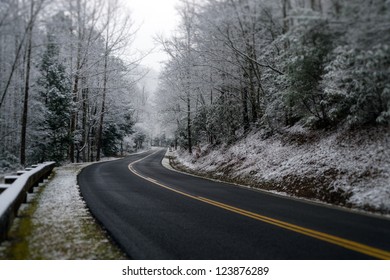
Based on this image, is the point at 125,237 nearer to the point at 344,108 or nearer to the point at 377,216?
the point at 377,216

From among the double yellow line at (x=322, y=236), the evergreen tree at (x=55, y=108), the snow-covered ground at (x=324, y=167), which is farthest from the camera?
the evergreen tree at (x=55, y=108)

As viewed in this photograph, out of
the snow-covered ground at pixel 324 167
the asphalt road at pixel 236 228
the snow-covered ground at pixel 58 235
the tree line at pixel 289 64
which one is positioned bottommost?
the snow-covered ground at pixel 58 235

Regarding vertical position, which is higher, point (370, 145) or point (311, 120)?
point (311, 120)

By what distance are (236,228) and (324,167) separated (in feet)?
20.7

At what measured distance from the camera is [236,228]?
6.08 metres

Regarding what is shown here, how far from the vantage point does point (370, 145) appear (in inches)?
405

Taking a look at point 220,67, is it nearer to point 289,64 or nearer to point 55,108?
point 289,64

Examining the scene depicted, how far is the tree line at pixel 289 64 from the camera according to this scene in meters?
6.90

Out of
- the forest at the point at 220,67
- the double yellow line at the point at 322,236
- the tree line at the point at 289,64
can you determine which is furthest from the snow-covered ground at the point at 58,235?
the tree line at the point at 289,64

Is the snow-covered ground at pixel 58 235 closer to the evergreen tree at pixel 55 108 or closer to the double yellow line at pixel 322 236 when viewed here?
the double yellow line at pixel 322 236

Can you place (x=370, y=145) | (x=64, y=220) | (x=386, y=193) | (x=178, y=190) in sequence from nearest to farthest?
(x=64, y=220)
(x=386, y=193)
(x=370, y=145)
(x=178, y=190)

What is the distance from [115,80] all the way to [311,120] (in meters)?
21.9

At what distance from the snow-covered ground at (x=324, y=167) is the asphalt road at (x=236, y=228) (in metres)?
1.17

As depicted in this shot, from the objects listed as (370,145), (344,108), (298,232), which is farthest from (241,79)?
(298,232)
